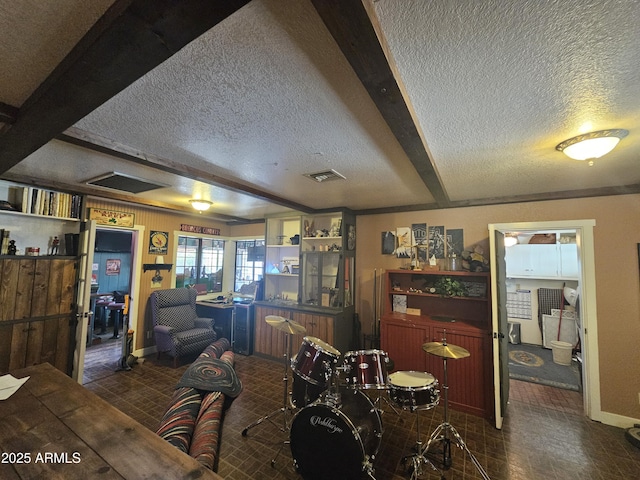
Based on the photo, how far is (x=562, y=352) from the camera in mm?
4379

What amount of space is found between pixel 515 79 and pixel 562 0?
40 centimetres

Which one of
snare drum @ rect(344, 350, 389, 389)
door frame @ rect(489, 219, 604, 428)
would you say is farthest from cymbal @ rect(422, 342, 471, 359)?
door frame @ rect(489, 219, 604, 428)

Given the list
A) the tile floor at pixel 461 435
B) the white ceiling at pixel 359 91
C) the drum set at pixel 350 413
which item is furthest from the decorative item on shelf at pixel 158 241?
the drum set at pixel 350 413

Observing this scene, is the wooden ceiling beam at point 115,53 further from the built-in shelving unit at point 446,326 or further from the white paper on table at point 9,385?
the built-in shelving unit at point 446,326

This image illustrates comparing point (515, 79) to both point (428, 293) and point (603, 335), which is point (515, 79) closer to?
point (428, 293)

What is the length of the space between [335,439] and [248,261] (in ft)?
14.7

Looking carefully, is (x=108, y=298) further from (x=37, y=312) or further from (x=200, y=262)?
(x=37, y=312)

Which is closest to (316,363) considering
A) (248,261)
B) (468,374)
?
(468,374)

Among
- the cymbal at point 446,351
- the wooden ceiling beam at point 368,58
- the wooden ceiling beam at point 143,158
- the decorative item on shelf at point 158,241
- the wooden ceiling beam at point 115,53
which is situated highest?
the wooden ceiling beam at point 143,158

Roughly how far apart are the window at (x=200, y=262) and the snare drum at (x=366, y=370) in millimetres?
4096

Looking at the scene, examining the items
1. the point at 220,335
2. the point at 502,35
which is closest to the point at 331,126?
the point at 502,35

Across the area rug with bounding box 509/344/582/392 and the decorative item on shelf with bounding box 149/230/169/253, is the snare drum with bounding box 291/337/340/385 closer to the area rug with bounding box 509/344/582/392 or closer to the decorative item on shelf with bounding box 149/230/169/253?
the area rug with bounding box 509/344/582/392

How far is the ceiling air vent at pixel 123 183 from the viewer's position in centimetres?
282

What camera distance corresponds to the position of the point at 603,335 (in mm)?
2855
